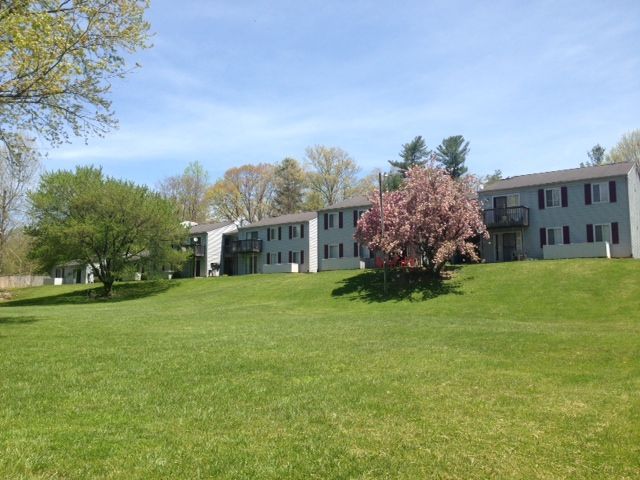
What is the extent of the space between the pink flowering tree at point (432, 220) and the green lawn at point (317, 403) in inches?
611

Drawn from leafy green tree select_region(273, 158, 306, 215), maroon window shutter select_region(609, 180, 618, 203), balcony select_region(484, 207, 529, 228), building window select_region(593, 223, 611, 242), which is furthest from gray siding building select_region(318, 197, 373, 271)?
leafy green tree select_region(273, 158, 306, 215)

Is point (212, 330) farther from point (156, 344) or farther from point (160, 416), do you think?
point (160, 416)

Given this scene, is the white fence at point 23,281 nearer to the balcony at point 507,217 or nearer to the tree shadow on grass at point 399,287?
the tree shadow on grass at point 399,287

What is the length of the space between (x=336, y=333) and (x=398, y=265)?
22.4m

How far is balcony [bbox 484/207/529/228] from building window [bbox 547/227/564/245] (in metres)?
1.63

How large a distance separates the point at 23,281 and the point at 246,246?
98.5ft

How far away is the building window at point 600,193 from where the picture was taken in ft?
116

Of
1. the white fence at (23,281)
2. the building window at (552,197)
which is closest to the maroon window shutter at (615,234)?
the building window at (552,197)

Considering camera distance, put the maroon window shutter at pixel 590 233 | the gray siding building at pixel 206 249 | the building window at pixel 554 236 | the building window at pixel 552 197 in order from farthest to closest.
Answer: the gray siding building at pixel 206 249
the building window at pixel 552 197
the building window at pixel 554 236
the maroon window shutter at pixel 590 233

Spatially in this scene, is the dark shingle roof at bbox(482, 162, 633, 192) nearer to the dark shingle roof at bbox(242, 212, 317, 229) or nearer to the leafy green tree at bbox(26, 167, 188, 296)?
the dark shingle roof at bbox(242, 212, 317, 229)

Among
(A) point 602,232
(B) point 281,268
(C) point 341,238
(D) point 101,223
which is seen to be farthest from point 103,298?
(A) point 602,232

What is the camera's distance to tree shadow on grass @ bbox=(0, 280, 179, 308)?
139 feet

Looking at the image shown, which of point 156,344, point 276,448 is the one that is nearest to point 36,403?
point 276,448

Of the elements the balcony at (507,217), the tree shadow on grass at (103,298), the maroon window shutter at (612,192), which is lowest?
the tree shadow on grass at (103,298)
